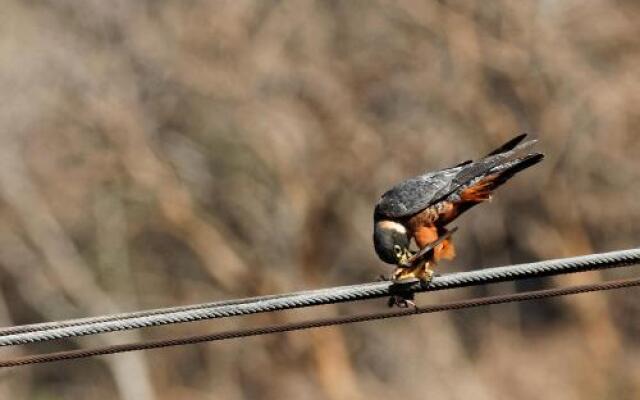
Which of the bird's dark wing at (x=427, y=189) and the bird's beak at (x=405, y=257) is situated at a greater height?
the bird's dark wing at (x=427, y=189)

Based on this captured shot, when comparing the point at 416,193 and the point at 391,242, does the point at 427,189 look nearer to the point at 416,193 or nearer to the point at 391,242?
the point at 416,193

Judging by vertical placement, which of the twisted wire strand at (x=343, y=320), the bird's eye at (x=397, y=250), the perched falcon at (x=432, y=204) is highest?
the perched falcon at (x=432, y=204)

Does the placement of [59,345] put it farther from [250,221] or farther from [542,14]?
[542,14]

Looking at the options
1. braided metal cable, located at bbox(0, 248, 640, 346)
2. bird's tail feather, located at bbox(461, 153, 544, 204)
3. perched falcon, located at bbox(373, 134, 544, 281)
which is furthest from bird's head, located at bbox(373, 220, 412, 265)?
braided metal cable, located at bbox(0, 248, 640, 346)

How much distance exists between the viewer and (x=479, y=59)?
15.1 m

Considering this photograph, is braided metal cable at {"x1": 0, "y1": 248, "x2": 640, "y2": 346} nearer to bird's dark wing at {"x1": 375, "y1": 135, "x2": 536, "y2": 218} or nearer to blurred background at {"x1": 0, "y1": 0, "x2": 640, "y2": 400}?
bird's dark wing at {"x1": 375, "y1": 135, "x2": 536, "y2": 218}

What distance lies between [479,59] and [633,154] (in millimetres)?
2119

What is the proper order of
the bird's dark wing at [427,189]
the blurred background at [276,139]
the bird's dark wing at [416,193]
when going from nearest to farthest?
the bird's dark wing at [427,189] → the bird's dark wing at [416,193] → the blurred background at [276,139]

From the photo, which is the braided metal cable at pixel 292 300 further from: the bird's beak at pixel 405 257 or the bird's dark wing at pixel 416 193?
the bird's dark wing at pixel 416 193

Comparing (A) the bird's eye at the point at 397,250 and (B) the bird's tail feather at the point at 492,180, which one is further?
(A) the bird's eye at the point at 397,250

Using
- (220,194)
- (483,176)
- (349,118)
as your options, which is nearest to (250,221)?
(220,194)

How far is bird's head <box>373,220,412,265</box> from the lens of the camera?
5859 mm

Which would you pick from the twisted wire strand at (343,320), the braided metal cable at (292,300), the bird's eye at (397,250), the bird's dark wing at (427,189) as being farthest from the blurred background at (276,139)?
the braided metal cable at (292,300)

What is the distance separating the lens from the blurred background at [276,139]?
1469cm
